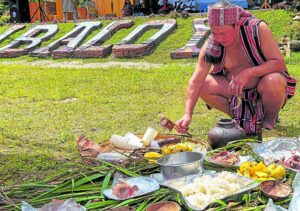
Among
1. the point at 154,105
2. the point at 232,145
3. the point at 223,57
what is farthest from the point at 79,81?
the point at 232,145

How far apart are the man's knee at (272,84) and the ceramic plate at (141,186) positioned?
1.67m

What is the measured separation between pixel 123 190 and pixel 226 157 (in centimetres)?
87

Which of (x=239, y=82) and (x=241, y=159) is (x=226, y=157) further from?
(x=239, y=82)

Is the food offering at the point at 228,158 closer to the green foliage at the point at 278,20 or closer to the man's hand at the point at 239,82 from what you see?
the man's hand at the point at 239,82

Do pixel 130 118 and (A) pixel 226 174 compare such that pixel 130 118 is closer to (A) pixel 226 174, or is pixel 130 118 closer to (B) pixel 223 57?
(B) pixel 223 57

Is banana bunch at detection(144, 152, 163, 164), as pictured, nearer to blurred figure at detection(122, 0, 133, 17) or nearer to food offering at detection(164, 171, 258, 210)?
food offering at detection(164, 171, 258, 210)

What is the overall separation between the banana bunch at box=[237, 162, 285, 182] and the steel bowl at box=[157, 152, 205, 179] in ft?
0.90

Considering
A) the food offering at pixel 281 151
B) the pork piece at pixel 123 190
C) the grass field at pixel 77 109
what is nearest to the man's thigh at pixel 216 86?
the grass field at pixel 77 109

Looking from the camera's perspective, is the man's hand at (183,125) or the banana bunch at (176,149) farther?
the man's hand at (183,125)

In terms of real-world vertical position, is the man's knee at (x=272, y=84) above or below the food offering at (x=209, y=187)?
above

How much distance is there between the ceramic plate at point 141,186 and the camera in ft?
8.95

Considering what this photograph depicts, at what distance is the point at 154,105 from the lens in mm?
6250

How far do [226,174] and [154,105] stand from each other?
11.6 feet

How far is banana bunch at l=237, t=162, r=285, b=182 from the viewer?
2.80 meters
